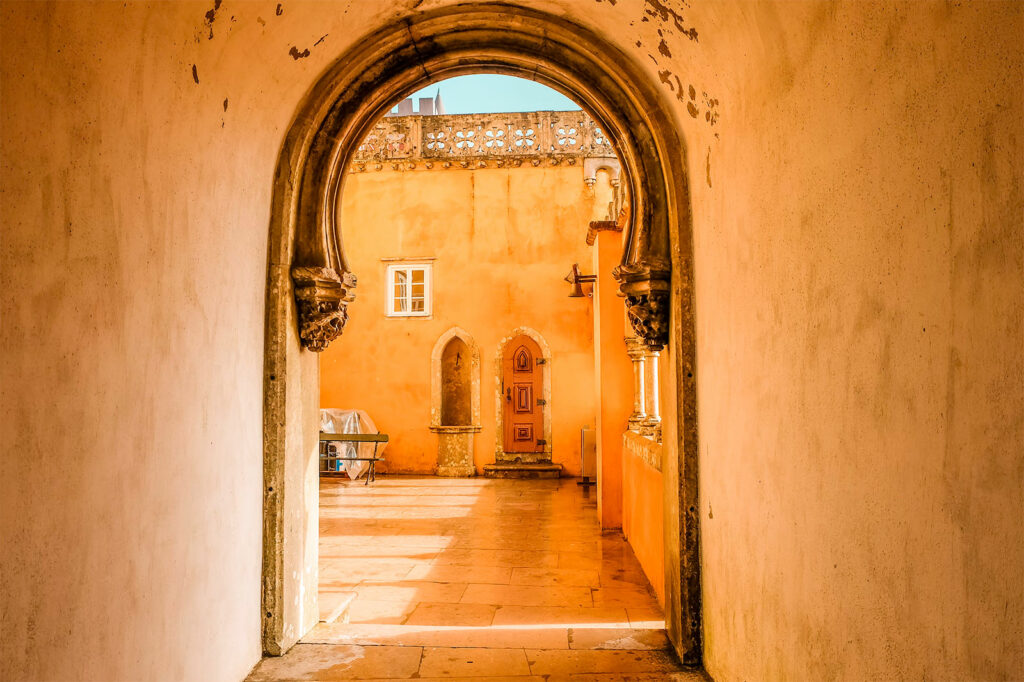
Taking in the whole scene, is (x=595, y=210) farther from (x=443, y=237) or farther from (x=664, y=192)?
(x=664, y=192)

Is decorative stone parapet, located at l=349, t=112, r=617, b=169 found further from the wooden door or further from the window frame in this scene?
the wooden door

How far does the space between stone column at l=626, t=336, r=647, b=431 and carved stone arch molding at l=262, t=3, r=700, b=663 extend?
9.94 ft

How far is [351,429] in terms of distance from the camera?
11.9m

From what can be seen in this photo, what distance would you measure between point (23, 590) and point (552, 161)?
11391 millimetres

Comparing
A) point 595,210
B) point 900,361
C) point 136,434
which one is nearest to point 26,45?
point 136,434

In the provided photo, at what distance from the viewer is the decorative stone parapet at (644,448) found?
15.2ft

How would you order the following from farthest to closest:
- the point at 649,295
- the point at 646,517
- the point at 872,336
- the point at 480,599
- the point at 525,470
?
the point at 525,470
the point at 646,517
the point at 480,599
the point at 649,295
the point at 872,336

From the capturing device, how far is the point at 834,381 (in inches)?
70.0

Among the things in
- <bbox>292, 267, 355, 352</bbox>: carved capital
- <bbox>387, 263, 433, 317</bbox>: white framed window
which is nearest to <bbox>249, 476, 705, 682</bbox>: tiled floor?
<bbox>292, 267, 355, 352</bbox>: carved capital

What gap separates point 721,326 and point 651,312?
0.63m

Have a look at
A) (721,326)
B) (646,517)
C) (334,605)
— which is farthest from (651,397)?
(721,326)

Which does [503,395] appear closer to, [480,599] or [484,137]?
[484,137]

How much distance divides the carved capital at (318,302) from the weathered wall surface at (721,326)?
277 millimetres

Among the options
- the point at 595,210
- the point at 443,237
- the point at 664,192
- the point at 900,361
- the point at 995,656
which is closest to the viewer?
the point at 995,656
